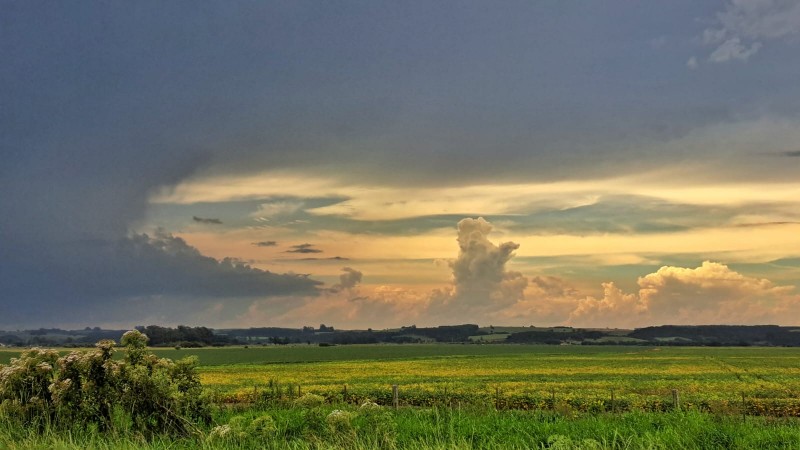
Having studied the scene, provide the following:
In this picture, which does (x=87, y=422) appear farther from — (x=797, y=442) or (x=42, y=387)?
(x=797, y=442)

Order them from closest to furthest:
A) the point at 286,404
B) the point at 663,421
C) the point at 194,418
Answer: the point at 663,421 < the point at 194,418 < the point at 286,404

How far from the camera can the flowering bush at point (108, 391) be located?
17328 mm

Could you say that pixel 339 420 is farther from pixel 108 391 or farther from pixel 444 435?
pixel 108 391

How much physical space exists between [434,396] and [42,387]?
28.3 metres

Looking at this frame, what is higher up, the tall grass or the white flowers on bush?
the white flowers on bush

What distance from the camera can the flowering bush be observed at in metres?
17.3

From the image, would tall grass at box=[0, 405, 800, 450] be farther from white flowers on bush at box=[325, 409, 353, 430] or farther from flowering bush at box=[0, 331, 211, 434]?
flowering bush at box=[0, 331, 211, 434]

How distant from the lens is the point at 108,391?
1778 centimetres

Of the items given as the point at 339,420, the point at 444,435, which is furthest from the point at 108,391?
the point at 444,435

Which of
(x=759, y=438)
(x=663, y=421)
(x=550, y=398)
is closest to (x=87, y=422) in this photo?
(x=663, y=421)

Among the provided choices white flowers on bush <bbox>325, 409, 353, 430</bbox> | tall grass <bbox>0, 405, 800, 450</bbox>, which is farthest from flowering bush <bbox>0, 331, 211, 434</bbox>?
white flowers on bush <bbox>325, 409, 353, 430</bbox>

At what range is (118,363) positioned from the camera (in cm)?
1780

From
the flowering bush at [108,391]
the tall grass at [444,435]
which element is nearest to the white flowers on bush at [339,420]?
the tall grass at [444,435]

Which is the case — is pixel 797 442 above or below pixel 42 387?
below
